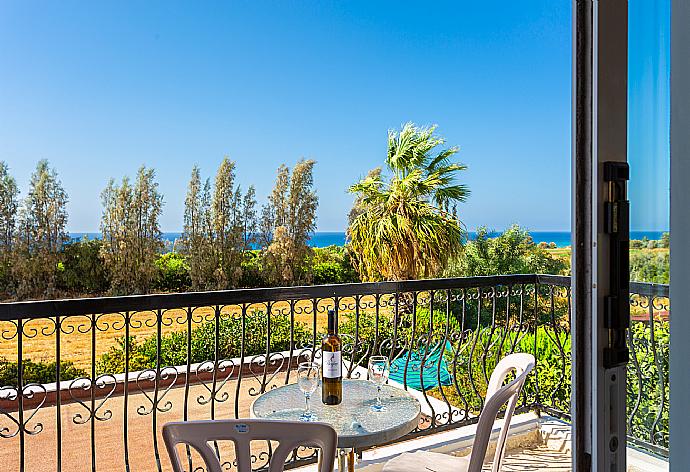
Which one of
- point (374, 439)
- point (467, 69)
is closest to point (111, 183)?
point (467, 69)

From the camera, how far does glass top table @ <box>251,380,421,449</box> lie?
5.89 feet

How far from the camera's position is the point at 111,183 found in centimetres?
1069

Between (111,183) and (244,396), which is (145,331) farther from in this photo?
→ (244,396)

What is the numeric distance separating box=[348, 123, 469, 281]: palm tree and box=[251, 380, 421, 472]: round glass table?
5156 millimetres

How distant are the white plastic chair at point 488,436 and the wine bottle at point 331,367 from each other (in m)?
0.37

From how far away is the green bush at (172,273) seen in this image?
10336 mm

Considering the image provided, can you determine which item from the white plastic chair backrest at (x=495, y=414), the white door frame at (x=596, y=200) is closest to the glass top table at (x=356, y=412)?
the white plastic chair backrest at (x=495, y=414)

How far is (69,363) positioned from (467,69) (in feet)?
35.7

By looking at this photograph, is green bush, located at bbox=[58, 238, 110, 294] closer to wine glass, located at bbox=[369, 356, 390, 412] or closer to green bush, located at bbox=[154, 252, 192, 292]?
green bush, located at bbox=[154, 252, 192, 292]

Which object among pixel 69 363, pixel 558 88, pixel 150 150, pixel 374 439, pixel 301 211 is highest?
pixel 558 88

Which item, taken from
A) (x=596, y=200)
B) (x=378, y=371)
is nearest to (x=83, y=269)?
(x=378, y=371)

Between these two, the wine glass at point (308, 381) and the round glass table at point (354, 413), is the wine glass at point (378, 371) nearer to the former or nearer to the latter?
the round glass table at point (354, 413)

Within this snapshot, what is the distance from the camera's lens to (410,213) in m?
7.45

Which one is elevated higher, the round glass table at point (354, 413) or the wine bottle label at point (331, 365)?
the wine bottle label at point (331, 365)
